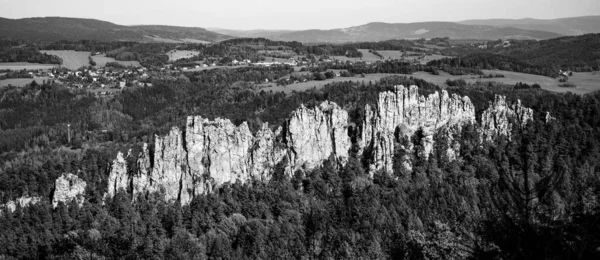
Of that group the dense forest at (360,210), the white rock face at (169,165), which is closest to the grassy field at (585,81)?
the dense forest at (360,210)

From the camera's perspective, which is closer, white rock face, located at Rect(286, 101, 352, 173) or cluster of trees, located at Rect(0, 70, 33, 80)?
white rock face, located at Rect(286, 101, 352, 173)

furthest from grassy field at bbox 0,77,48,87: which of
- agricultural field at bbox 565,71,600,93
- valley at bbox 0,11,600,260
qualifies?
agricultural field at bbox 565,71,600,93

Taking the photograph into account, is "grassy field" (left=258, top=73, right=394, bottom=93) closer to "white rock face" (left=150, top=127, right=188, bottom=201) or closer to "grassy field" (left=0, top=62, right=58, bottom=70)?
"white rock face" (left=150, top=127, right=188, bottom=201)

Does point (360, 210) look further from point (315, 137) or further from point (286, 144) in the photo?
point (286, 144)

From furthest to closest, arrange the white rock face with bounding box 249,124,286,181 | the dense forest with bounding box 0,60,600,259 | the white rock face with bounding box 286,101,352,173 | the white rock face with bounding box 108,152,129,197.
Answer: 1. the white rock face with bounding box 286,101,352,173
2. the white rock face with bounding box 249,124,286,181
3. the white rock face with bounding box 108,152,129,197
4. the dense forest with bounding box 0,60,600,259

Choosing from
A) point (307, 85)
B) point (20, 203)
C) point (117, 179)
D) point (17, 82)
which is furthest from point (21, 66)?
point (117, 179)

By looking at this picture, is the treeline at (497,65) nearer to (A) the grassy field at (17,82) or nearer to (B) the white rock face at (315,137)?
(B) the white rock face at (315,137)
